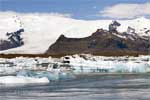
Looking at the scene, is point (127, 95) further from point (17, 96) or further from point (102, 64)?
point (102, 64)

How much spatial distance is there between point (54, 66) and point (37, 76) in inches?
807

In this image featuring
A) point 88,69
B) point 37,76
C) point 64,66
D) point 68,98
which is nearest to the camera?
point 68,98

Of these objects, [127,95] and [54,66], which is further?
[54,66]

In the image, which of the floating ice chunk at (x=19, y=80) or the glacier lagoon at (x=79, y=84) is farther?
the floating ice chunk at (x=19, y=80)

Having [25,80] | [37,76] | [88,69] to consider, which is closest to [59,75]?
[37,76]

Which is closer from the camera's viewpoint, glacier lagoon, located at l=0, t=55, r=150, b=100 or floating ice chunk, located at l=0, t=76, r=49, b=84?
glacier lagoon, located at l=0, t=55, r=150, b=100

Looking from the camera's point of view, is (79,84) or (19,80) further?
(19,80)

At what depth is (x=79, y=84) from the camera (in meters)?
36.2

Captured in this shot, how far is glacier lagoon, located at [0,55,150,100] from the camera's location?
1033 inches

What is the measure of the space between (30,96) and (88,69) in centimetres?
3233

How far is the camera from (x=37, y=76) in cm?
4069

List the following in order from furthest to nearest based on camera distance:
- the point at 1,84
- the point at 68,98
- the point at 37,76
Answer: the point at 37,76
the point at 1,84
the point at 68,98

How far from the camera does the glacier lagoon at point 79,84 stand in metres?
26.2

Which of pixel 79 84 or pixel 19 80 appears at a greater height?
pixel 19 80
